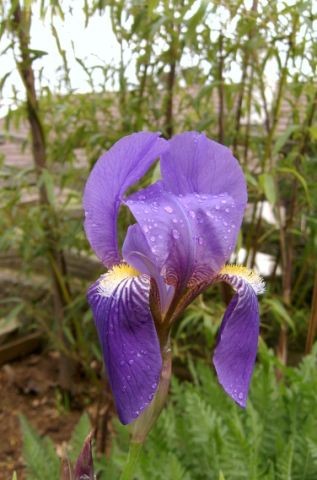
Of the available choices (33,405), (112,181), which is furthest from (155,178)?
(33,405)

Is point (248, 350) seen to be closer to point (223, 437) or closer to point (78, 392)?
point (223, 437)

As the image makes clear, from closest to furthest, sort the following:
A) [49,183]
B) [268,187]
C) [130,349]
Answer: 1. [130,349]
2. [268,187]
3. [49,183]

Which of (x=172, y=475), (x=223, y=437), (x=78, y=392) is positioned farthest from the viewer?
(x=78, y=392)

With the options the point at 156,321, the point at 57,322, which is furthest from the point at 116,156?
the point at 57,322

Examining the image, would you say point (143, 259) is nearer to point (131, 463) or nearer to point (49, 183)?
point (131, 463)

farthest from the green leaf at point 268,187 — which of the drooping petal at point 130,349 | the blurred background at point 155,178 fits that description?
the drooping petal at point 130,349

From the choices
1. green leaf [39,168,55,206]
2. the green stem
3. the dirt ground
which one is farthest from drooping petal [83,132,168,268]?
the dirt ground

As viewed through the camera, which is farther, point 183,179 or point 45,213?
point 45,213
